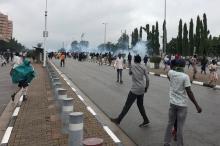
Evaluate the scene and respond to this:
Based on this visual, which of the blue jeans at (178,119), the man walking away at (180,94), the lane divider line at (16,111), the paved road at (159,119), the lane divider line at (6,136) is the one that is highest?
the man walking away at (180,94)

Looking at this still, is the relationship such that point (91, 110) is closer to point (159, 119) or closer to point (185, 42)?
point (159, 119)

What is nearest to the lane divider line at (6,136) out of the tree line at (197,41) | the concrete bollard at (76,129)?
the concrete bollard at (76,129)

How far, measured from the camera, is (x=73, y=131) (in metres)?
5.68

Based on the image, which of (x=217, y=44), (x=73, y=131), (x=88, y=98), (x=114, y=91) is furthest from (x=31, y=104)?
(x=217, y=44)

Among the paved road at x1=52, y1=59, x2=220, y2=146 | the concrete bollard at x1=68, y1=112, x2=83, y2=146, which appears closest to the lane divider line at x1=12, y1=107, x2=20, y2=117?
the paved road at x1=52, y1=59, x2=220, y2=146

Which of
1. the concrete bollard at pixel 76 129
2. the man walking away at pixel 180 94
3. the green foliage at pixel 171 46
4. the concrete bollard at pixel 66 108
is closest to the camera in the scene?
the concrete bollard at pixel 76 129

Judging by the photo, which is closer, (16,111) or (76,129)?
(76,129)

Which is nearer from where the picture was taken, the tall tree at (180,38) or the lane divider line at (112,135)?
the lane divider line at (112,135)

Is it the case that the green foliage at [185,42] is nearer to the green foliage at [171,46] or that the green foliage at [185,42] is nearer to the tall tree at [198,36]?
the tall tree at [198,36]

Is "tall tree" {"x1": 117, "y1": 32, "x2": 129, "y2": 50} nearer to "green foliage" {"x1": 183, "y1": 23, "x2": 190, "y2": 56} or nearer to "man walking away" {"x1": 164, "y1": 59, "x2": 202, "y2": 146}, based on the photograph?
"green foliage" {"x1": 183, "y1": 23, "x2": 190, "y2": 56}

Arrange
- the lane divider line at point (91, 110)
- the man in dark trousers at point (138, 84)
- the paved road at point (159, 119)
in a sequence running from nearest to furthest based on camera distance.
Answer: the paved road at point (159, 119) < the man in dark trousers at point (138, 84) < the lane divider line at point (91, 110)

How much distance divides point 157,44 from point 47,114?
80439mm

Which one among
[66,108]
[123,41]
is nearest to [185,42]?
[123,41]

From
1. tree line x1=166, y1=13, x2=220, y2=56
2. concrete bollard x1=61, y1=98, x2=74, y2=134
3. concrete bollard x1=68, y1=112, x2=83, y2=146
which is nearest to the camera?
concrete bollard x1=68, y1=112, x2=83, y2=146
